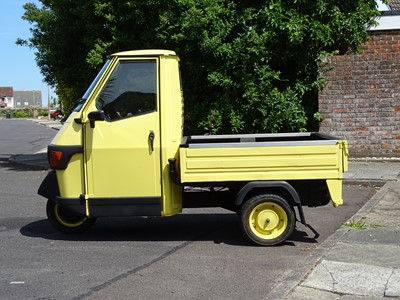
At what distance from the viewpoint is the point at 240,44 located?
538 inches

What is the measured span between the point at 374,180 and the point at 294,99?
2.80m

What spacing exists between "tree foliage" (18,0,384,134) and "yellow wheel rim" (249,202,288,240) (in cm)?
649

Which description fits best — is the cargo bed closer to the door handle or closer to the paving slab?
the door handle

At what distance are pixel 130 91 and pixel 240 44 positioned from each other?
656cm

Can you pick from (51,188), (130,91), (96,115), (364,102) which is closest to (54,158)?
(51,188)

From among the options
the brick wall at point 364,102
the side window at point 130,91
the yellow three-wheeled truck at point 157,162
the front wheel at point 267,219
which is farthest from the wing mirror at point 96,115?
the brick wall at point 364,102

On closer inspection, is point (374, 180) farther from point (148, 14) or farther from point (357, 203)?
point (148, 14)

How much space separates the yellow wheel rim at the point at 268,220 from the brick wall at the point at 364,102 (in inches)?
302

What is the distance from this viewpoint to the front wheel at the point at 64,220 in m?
8.24

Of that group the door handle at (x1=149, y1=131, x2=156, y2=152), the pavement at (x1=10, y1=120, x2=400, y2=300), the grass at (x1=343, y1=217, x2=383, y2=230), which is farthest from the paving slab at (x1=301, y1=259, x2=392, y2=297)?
the door handle at (x1=149, y1=131, x2=156, y2=152)

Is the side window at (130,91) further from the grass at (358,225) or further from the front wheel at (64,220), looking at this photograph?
the grass at (358,225)

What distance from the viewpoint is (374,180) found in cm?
1241

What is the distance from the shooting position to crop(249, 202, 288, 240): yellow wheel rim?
752cm

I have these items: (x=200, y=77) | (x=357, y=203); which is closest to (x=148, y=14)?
(x=200, y=77)
